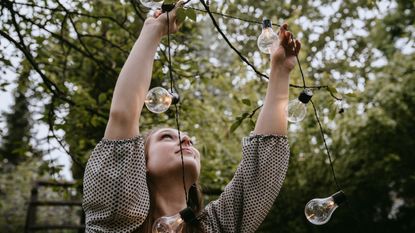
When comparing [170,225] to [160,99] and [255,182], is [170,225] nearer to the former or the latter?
[255,182]

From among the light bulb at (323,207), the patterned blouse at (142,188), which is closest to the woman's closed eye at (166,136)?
the patterned blouse at (142,188)

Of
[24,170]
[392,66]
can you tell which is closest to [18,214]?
[24,170]

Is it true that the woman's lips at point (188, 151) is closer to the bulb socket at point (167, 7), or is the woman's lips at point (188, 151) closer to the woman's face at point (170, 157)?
the woman's face at point (170, 157)

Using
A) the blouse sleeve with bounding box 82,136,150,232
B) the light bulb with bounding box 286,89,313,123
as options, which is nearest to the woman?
the blouse sleeve with bounding box 82,136,150,232

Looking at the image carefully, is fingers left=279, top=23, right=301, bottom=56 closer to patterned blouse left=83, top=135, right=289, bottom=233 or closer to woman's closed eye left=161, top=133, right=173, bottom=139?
patterned blouse left=83, top=135, right=289, bottom=233

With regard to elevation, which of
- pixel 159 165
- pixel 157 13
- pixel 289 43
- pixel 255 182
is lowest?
pixel 255 182

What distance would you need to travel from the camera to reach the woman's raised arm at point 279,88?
138cm

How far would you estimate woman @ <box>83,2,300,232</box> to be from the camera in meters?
1.16

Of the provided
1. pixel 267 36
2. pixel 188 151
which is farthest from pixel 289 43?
pixel 188 151

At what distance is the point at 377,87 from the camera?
6129 millimetres

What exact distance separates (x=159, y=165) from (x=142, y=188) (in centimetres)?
28

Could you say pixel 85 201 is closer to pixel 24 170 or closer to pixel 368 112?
pixel 368 112

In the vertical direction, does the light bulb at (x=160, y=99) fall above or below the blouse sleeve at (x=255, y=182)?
above

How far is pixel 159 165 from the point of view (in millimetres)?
1492
